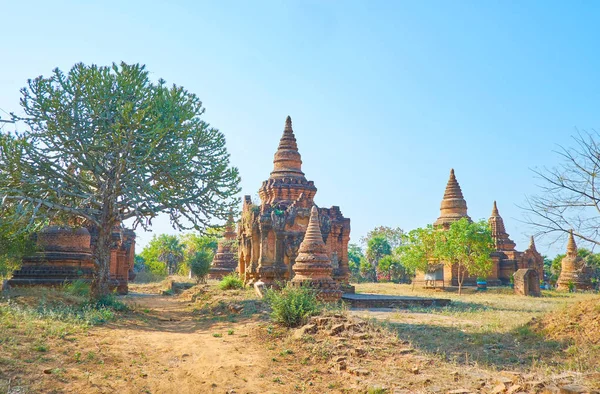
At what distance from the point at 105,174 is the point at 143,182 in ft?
4.59

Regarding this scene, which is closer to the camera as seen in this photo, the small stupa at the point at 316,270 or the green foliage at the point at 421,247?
the small stupa at the point at 316,270

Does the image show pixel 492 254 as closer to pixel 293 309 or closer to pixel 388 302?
pixel 388 302

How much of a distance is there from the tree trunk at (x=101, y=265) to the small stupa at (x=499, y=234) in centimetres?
3026

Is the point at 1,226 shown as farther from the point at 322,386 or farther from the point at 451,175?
the point at 451,175

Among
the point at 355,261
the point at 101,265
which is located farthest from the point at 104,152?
the point at 355,261

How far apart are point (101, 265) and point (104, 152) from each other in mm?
3537

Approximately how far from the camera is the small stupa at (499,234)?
37219 millimetres

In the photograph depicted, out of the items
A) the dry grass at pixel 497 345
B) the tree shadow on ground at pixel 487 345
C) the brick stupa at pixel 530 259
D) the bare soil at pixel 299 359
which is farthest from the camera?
the brick stupa at pixel 530 259

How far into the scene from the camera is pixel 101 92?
1473cm

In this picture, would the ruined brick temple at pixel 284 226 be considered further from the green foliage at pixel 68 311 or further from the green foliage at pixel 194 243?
the green foliage at pixel 194 243

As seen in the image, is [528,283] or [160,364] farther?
[528,283]

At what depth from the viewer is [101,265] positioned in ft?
49.5

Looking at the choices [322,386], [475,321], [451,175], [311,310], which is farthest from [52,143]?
[451,175]

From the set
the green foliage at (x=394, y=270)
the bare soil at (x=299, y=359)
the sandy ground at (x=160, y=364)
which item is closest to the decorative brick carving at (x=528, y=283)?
the bare soil at (x=299, y=359)
